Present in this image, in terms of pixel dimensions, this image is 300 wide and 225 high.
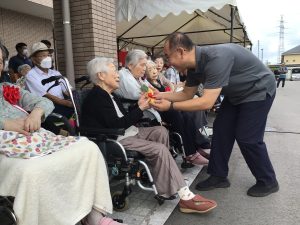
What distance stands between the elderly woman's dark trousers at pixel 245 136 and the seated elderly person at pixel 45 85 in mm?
1752

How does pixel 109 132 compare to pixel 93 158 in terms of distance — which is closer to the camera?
pixel 93 158

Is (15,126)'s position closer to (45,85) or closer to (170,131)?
(45,85)

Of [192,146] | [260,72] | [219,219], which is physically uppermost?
[260,72]

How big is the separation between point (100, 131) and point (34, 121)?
0.70m

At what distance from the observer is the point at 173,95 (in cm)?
347

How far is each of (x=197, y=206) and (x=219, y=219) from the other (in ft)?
0.79

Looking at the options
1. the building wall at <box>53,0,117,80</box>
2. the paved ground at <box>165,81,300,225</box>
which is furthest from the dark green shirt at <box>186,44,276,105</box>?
the building wall at <box>53,0,117,80</box>

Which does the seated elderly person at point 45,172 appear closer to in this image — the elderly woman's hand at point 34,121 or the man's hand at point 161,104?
the elderly woman's hand at point 34,121

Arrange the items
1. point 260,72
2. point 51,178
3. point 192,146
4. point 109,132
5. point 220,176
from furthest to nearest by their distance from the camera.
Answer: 1. point 192,146
2. point 220,176
3. point 260,72
4. point 109,132
5. point 51,178

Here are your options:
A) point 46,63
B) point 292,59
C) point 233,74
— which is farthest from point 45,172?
point 292,59

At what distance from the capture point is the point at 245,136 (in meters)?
3.17

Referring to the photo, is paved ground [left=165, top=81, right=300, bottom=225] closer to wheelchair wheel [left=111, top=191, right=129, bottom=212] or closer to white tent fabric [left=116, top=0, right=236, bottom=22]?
wheelchair wheel [left=111, top=191, right=129, bottom=212]

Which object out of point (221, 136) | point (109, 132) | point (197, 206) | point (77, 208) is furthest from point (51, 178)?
point (221, 136)

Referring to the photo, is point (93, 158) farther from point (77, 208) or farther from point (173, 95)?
point (173, 95)
